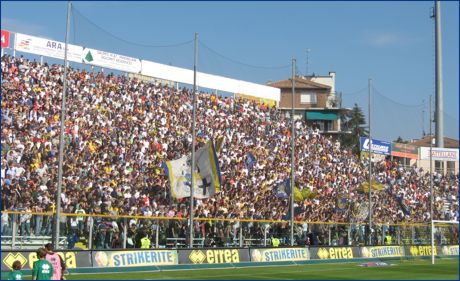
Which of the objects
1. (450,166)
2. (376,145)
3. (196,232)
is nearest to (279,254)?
(196,232)

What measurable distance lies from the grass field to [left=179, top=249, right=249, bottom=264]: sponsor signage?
1.06 metres

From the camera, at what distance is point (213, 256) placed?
34219 mm

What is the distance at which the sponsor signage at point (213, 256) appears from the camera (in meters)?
33.2

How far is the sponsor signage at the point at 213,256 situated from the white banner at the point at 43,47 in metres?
19.5

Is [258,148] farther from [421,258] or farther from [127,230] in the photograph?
[127,230]

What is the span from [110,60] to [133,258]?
23859 millimetres

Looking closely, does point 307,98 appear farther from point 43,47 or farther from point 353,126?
point 43,47

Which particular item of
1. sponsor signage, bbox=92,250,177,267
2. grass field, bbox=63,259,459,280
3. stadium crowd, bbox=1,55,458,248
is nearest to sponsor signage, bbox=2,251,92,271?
sponsor signage, bbox=92,250,177,267

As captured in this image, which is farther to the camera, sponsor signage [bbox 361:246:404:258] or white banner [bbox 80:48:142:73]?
white banner [bbox 80:48:142:73]

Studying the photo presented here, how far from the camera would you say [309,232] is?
44.6m

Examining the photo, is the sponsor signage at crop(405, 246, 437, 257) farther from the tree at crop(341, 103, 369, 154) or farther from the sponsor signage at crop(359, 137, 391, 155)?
the tree at crop(341, 103, 369, 154)

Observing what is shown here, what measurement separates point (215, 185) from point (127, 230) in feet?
22.2

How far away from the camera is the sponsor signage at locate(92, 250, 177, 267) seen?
2989 cm

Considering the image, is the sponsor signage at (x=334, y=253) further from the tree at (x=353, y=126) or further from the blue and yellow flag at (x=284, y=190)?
the tree at (x=353, y=126)
